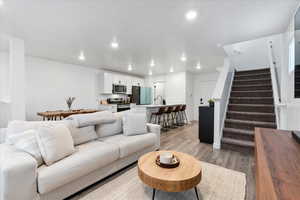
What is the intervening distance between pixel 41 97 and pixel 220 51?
5816 millimetres

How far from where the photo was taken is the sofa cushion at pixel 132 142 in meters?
2.24

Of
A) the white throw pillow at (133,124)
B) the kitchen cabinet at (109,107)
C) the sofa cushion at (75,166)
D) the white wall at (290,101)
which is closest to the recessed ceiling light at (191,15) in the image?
the white wall at (290,101)

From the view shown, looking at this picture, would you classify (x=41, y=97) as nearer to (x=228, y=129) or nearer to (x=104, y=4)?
(x=104, y=4)

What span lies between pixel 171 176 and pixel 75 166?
3.64 feet

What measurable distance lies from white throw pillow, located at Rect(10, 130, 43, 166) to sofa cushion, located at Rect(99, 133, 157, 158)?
0.93m

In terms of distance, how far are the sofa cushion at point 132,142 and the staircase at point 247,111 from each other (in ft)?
5.88

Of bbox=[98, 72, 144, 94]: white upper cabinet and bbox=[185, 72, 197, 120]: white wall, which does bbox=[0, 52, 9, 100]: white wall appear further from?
bbox=[185, 72, 197, 120]: white wall

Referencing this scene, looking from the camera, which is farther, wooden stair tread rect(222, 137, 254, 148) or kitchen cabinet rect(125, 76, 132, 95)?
kitchen cabinet rect(125, 76, 132, 95)

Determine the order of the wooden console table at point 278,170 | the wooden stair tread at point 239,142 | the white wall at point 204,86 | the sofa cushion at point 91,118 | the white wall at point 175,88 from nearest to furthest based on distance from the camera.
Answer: the wooden console table at point 278,170 → the sofa cushion at point 91,118 → the wooden stair tread at point 239,142 → the white wall at point 175,88 → the white wall at point 204,86

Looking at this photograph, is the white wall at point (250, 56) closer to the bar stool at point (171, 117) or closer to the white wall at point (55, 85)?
the bar stool at point (171, 117)

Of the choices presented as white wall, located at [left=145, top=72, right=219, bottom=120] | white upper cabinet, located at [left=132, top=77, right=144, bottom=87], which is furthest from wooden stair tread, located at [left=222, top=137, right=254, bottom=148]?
white upper cabinet, located at [left=132, top=77, right=144, bottom=87]

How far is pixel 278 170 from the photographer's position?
72 centimetres

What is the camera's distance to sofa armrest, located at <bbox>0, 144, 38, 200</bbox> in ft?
4.07

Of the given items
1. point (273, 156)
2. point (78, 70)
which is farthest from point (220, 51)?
point (78, 70)
